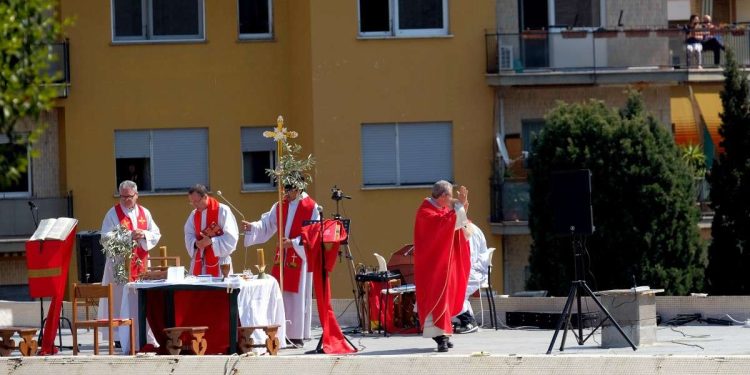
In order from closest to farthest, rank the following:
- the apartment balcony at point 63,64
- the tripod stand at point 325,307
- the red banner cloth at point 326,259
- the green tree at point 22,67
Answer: the green tree at point 22,67
the tripod stand at point 325,307
the red banner cloth at point 326,259
the apartment balcony at point 63,64

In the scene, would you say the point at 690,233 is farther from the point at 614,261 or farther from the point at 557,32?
the point at 557,32

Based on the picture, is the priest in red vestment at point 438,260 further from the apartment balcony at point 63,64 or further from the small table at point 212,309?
the apartment balcony at point 63,64

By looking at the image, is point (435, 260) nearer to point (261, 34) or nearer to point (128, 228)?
point (128, 228)

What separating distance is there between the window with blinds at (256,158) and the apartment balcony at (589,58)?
4794 millimetres

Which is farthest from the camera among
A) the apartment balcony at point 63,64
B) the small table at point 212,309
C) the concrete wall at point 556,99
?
the concrete wall at point 556,99

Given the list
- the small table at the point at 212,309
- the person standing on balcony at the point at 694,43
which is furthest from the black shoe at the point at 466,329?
the person standing on balcony at the point at 694,43

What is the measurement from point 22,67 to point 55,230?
7.58 m

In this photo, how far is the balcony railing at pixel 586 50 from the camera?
34031mm

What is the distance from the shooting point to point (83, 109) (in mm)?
34250

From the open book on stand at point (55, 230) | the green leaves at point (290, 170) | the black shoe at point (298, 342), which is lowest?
the black shoe at point (298, 342)

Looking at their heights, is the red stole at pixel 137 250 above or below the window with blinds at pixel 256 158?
below

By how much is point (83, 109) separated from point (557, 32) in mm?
9613

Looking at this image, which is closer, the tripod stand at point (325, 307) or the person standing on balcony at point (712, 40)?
the tripod stand at point (325, 307)

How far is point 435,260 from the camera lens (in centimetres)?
2002
